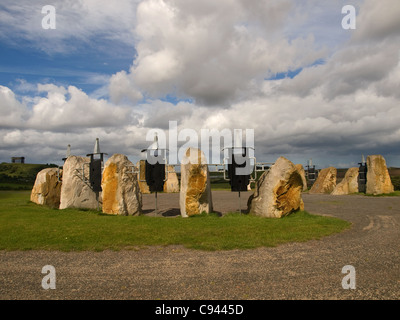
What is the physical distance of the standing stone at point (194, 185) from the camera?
1430cm

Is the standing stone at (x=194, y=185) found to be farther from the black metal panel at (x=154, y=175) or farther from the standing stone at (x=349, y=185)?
the standing stone at (x=349, y=185)

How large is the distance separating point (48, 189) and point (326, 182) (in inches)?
1165

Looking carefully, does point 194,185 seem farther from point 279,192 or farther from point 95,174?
point 95,174

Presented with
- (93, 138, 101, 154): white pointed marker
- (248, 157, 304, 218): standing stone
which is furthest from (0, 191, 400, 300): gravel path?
(93, 138, 101, 154): white pointed marker

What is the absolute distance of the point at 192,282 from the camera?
19.0 feet

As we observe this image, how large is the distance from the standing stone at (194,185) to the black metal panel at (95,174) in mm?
5880

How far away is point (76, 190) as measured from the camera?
18234mm

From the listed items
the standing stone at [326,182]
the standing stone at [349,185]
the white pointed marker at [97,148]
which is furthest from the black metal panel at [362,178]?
the white pointed marker at [97,148]

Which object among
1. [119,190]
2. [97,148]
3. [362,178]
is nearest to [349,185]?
[362,178]

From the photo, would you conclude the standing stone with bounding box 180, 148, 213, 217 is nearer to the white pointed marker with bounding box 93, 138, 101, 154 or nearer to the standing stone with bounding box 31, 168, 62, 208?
Answer: the white pointed marker with bounding box 93, 138, 101, 154
